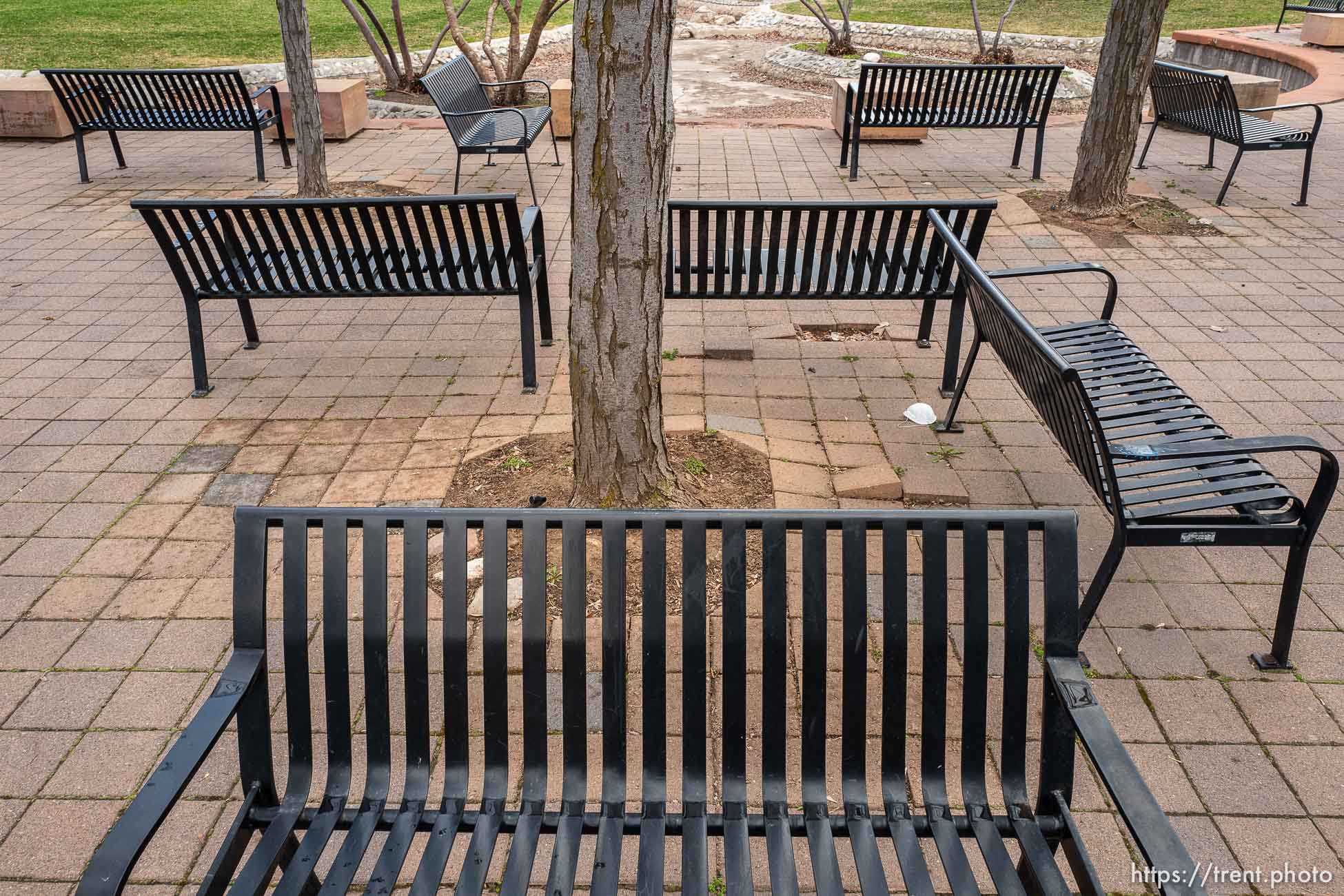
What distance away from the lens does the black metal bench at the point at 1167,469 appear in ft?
9.68

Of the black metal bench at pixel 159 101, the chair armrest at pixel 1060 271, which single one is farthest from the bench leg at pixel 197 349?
the black metal bench at pixel 159 101

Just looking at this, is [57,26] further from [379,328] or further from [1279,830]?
[1279,830]

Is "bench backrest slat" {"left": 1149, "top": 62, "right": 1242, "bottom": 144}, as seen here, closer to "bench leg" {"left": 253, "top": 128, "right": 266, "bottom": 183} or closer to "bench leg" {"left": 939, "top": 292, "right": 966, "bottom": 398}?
"bench leg" {"left": 939, "top": 292, "right": 966, "bottom": 398}

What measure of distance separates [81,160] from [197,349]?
529 cm

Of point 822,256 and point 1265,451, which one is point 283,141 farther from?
point 1265,451

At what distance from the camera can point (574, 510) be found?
2178 mm

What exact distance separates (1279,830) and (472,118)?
344 inches

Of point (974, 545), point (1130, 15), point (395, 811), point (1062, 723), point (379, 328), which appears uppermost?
point (1130, 15)

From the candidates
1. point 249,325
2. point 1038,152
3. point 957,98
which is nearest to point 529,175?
point 249,325

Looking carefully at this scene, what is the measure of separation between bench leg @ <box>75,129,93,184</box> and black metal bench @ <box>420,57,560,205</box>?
297 cm

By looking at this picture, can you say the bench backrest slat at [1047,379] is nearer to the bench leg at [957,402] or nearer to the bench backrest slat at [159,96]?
the bench leg at [957,402]

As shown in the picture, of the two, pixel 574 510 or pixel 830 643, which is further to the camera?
pixel 830 643

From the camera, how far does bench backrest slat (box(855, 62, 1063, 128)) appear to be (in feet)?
28.0

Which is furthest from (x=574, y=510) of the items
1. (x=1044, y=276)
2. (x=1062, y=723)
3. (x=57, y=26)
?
(x=57, y=26)
